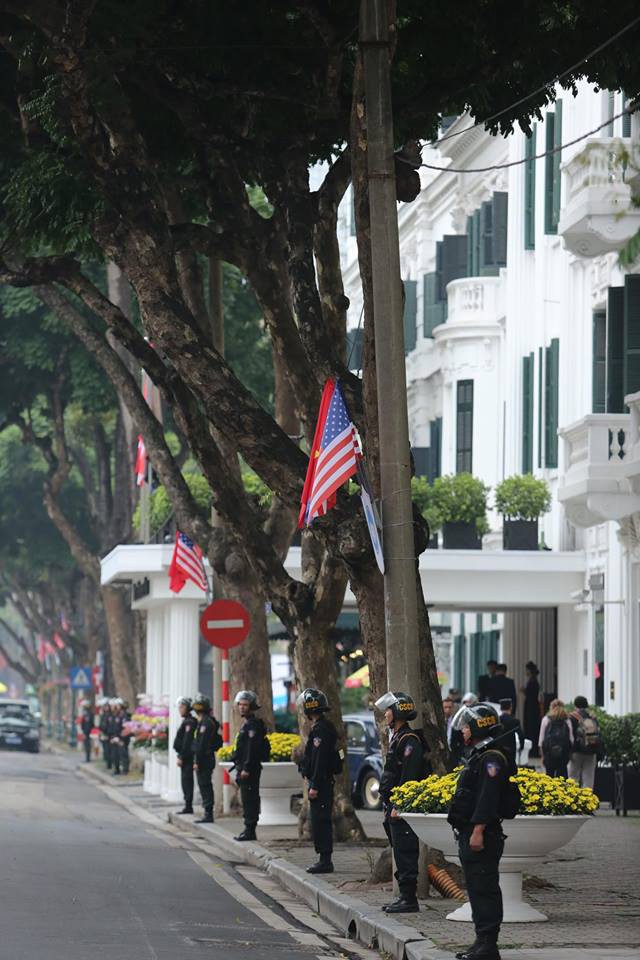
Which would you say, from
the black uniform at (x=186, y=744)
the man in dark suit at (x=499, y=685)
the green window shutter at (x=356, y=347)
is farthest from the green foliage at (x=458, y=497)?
the black uniform at (x=186, y=744)

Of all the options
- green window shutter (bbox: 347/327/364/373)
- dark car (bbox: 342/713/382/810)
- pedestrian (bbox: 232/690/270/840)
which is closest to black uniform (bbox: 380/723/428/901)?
green window shutter (bbox: 347/327/364/373)

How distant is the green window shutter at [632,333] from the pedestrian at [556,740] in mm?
4472

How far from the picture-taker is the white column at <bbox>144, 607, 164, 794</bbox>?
38.9 meters

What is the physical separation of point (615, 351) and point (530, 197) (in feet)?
34.2

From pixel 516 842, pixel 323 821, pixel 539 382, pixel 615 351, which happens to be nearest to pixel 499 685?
pixel 615 351

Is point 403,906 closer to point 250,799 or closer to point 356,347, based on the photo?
point 250,799

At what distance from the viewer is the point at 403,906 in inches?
613

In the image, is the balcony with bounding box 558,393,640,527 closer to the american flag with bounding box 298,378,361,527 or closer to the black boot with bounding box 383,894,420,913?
the american flag with bounding box 298,378,361,527

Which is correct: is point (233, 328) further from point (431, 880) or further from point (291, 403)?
point (431, 880)

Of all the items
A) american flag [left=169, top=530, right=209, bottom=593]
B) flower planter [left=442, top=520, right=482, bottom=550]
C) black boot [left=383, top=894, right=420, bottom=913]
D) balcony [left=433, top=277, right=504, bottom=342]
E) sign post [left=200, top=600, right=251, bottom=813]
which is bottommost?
black boot [left=383, top=894, right=420, bottom=913]

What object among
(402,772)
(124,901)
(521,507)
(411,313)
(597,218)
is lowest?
(124,901)

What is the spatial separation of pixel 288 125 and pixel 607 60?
130 inches

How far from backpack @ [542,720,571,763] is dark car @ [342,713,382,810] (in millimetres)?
3470

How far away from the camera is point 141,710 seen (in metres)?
38.8
